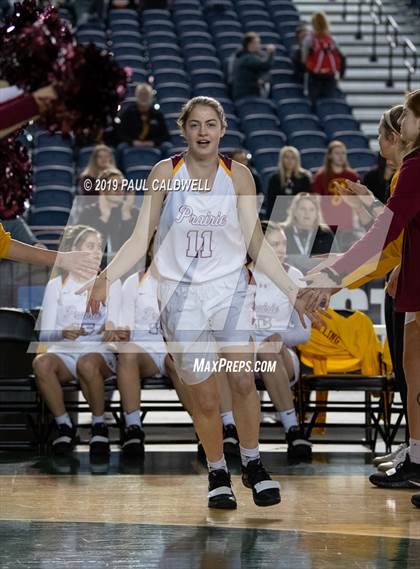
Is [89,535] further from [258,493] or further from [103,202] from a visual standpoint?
[103,202]

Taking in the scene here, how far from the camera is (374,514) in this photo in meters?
4.58

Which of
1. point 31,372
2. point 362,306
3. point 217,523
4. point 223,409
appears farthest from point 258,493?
point 362,306

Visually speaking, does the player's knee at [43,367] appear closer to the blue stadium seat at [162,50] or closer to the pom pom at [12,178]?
the pom pom at [12,178]

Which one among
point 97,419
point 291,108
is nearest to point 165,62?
point 291,108

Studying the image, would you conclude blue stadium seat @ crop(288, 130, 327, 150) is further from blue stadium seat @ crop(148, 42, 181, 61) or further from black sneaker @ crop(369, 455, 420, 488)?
black sneaker @ crop(369, 455, 420, 488)

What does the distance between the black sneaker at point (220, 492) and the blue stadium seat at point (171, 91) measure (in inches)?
361

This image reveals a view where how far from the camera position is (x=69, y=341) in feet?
21.9

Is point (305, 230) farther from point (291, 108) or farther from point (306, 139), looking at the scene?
point (291, 108)

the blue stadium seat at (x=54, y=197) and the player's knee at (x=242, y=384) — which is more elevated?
the player's knee at (x=242, y=384)

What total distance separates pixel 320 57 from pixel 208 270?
9.27m

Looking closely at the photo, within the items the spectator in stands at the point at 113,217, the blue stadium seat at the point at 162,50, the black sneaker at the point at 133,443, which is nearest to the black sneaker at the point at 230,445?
the black sneaker at the point at 133,443

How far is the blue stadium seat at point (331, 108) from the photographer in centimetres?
1371

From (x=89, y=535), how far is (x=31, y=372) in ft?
9.81

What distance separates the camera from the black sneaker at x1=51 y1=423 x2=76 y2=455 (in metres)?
6.37
